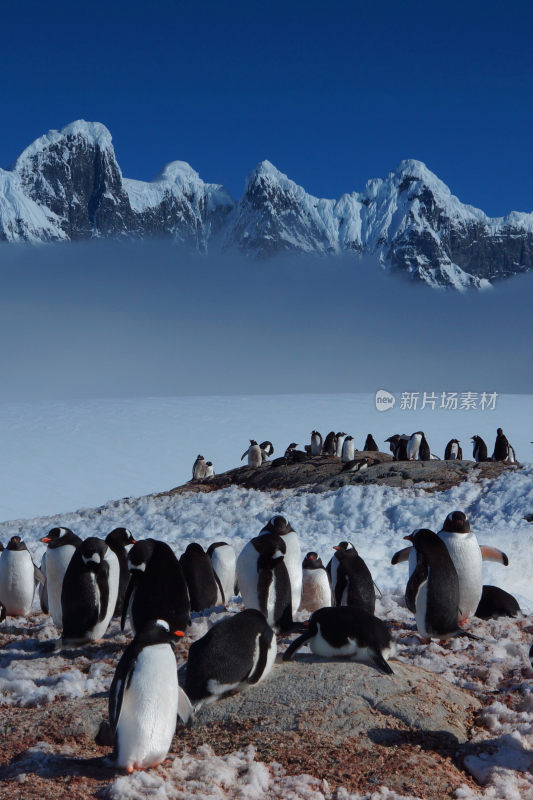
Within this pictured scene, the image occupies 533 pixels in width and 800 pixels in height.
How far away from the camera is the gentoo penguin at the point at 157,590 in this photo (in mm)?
5500

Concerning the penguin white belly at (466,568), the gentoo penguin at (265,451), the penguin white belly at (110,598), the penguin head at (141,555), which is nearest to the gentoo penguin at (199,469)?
the gentoo penguin at (265,451)

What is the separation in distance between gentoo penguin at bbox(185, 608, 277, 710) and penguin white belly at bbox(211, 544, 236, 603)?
3378mm

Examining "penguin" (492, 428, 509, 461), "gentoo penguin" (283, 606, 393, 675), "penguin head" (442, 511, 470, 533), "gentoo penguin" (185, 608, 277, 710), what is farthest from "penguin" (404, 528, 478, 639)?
"penguin" (492, 428, 509, 461)

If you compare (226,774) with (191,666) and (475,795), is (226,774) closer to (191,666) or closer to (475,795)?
(191,666)

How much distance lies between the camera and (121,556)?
6.80m

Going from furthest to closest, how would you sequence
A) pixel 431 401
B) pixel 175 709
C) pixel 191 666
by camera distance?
1. pixel 431 401
2. pixel 191 666
3. pixel 175 709

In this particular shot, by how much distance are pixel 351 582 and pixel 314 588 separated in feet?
3.05

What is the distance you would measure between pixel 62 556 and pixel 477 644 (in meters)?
3.50

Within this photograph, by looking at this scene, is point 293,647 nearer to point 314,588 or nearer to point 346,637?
point 346,637

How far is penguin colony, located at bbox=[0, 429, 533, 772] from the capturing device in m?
3.77

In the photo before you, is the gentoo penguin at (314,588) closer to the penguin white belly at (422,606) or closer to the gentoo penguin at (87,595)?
the penguin white belly at (422,606)

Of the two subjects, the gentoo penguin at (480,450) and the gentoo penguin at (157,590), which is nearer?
the gentoo penguin at (157,590)

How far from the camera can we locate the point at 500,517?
1207 centimetres

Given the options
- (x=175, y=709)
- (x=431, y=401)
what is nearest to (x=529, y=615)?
(x=175, y=709)
